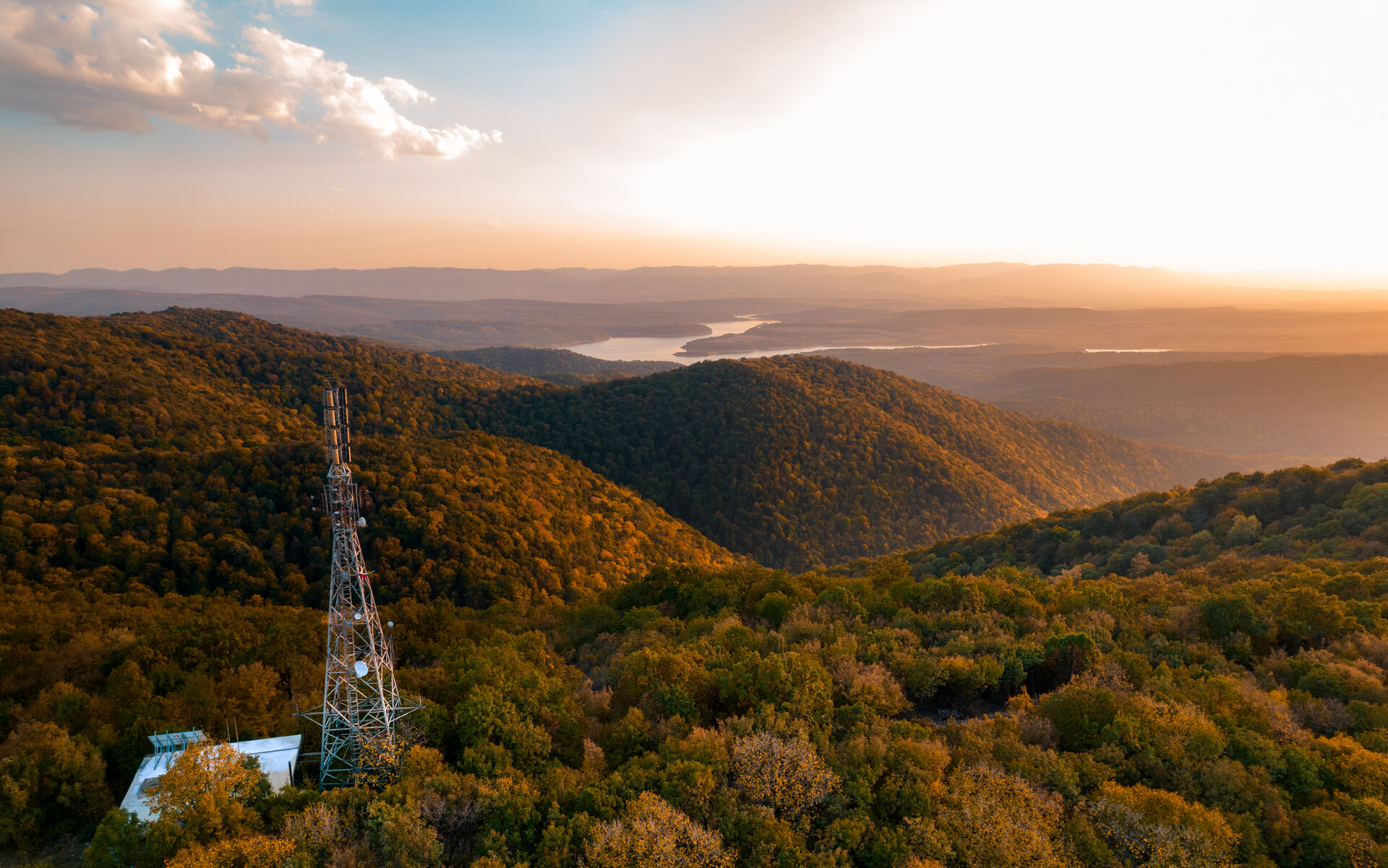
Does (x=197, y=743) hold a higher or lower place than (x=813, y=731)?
higher

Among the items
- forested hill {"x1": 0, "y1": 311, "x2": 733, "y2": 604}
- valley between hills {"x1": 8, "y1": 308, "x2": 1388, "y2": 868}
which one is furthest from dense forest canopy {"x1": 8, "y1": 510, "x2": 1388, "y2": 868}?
forested hill {"x1": 0, "y1": 311, "x2": 733, "y2": 604}

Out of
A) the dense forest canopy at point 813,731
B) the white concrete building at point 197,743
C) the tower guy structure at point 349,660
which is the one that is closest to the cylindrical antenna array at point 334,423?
the tower guy structure at point 349,660

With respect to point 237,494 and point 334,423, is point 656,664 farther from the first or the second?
point 237,494

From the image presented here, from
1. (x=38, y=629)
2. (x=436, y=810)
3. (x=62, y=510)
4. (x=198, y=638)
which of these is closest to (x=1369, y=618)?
(x=436, y=810)

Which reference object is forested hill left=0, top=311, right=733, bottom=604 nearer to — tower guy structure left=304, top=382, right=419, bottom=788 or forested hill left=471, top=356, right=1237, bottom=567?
forested hill left=471, top=356, right=1237, bottom=567

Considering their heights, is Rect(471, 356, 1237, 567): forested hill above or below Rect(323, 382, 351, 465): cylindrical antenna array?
below

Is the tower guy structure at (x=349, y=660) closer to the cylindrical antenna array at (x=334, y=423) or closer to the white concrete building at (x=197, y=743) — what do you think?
the cylindrical antenna array at (x=334, y=423)

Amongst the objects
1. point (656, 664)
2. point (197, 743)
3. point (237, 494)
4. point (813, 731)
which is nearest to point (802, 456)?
point (237, 494)
